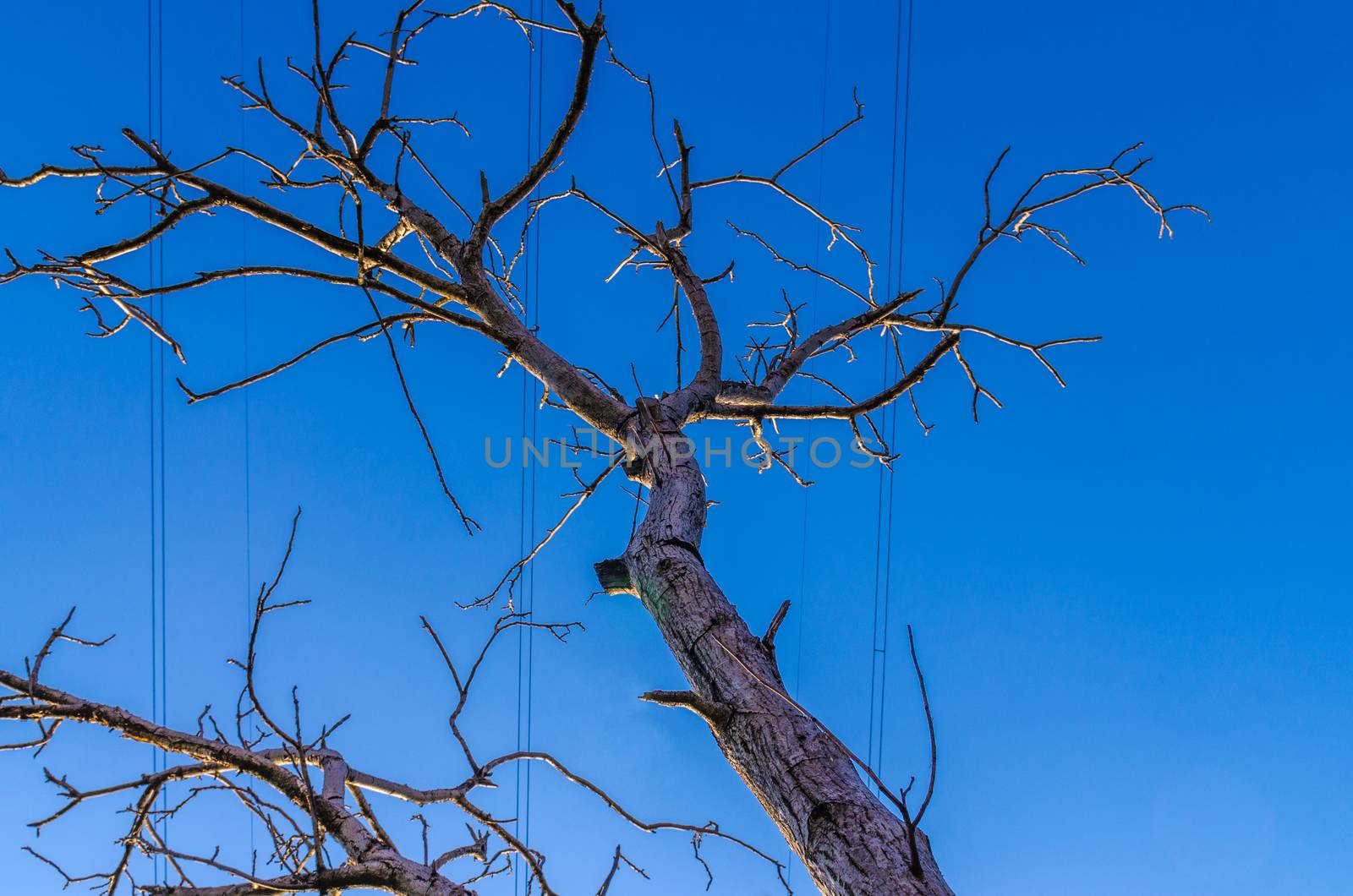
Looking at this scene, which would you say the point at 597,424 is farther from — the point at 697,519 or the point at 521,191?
the point at 521,191

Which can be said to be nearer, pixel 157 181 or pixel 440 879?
pixel 440 879

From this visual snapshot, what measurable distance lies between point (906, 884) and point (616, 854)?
40cm

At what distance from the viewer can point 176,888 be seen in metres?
0.79

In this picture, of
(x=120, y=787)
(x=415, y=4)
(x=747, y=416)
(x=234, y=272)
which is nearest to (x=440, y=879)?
(x=120, y=787)

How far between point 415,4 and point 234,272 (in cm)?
59

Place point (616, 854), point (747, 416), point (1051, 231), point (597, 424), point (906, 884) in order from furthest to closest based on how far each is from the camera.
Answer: point (1051, 231)
point (747, 416)
point (597, 424)
point (616, 854)
point (906, 884)

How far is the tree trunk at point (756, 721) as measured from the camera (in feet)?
2.23

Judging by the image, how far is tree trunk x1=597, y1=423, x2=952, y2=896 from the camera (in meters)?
0.68

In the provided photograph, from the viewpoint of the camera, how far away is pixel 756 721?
83cm

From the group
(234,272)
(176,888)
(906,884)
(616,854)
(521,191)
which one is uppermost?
(521,191)

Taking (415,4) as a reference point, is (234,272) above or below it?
below

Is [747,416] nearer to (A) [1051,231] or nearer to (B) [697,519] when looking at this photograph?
(B) [697,519]

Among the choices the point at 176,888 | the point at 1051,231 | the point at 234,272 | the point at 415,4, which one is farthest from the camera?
the point at 1051,231

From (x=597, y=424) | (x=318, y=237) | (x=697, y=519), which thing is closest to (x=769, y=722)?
(x=697, y=519)
